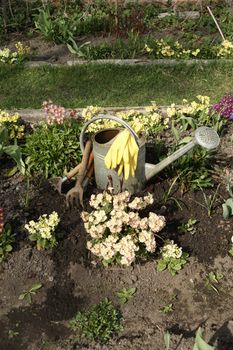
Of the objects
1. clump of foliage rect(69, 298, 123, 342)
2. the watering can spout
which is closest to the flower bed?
clump of foliage rect(69, 298, 123, 342)

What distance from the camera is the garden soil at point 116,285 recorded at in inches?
101

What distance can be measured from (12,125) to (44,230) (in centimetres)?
117

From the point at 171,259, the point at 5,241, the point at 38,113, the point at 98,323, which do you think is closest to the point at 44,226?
the point at 5,241

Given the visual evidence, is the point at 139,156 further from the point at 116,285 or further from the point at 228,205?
the point at 116,285

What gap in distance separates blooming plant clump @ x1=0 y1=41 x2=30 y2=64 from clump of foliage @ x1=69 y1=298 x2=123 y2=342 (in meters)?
3.24

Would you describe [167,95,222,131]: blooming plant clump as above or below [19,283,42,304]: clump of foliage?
above

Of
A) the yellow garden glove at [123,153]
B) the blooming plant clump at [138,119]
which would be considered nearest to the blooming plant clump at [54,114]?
the blooming plant clump at [138,119]

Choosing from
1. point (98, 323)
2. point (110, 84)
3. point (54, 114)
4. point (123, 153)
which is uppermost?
point (123, 153)

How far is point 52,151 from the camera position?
340cm

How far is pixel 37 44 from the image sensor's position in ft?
18.3

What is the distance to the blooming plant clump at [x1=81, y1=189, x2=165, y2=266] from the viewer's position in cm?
272

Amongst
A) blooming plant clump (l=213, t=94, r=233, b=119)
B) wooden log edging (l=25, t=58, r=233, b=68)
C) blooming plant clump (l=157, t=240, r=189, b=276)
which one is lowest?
wooden log edging (l=25, t=58, r=233, b=68)

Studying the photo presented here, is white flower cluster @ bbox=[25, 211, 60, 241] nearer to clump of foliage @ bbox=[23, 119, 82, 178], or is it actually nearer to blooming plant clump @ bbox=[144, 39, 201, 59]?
clump of foliage @ bbox=[23, 119, 82, 178]

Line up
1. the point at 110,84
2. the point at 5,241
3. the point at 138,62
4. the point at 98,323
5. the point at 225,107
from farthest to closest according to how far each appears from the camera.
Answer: the point at 138,62 < the point at 110,84 < the point at 225,107 < the point at 5,241 < the point at 98,323
